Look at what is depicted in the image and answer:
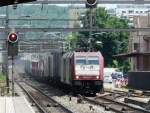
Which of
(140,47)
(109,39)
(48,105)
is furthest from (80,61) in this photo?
(109,39)

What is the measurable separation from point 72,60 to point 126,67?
183 ft

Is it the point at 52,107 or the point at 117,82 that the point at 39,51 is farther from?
the point at 52,107

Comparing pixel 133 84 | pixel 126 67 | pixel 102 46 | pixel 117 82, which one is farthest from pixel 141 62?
pixel 126 67

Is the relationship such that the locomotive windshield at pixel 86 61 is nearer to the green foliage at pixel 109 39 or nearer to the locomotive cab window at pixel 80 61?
the locomotive cab window at pixel 80 61

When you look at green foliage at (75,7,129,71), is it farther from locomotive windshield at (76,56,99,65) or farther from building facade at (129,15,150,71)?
locomotive windshield at (76,56,99,65)

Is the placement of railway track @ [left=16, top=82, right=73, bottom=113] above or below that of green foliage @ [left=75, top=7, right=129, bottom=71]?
below

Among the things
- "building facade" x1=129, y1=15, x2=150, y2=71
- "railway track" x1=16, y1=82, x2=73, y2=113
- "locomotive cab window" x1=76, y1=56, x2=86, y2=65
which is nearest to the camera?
"railway track" x1=16, y1=82, x2=73, y2=113

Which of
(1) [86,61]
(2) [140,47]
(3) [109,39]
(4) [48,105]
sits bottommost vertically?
(4) [48,105]

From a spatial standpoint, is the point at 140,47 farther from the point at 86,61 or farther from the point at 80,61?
the point at 80,61

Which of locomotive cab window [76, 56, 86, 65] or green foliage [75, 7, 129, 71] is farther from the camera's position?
green foliage [75, 7, 129, 71]

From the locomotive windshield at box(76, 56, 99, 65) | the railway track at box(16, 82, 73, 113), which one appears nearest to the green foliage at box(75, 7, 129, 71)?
the locomotive windshield at box(76, 56, 99, 65)

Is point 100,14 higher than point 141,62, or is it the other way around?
point 100,14

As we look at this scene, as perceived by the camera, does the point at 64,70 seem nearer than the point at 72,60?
No

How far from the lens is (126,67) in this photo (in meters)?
94.0
